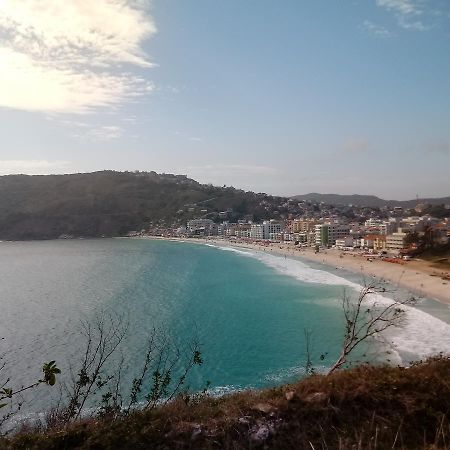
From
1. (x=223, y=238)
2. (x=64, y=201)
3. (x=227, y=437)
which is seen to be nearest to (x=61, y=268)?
(x=227, y=437)

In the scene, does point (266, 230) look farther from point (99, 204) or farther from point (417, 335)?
point (417, 335)

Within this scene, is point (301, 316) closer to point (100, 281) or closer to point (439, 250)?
point (100, 281)

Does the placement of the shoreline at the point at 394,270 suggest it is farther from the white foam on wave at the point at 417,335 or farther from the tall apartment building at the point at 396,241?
the tall apartment building at the point at 396,241

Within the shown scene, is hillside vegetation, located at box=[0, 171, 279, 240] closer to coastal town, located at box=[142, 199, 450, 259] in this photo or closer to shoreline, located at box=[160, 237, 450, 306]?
coastal town, located at box=[142, 199, 450, 259]

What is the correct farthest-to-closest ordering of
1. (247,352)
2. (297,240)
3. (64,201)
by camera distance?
(64,201), (297,240), (247,352)

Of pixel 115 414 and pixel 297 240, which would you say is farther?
pixel 297 240

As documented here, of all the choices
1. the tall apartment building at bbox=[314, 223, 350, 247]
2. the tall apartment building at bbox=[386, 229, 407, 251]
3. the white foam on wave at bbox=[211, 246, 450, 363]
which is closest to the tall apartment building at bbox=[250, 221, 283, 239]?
the tall apartment building at bbox=[314, 223, 350, 247]
